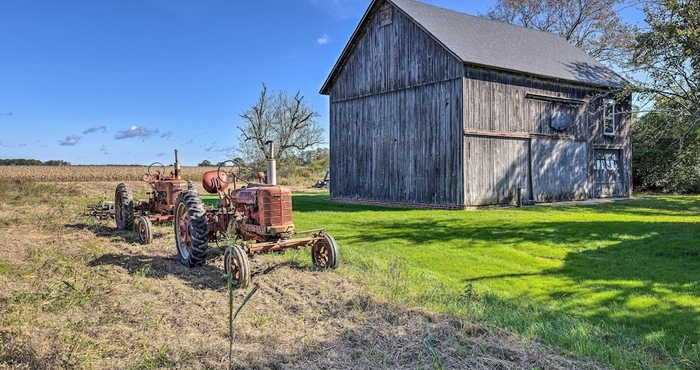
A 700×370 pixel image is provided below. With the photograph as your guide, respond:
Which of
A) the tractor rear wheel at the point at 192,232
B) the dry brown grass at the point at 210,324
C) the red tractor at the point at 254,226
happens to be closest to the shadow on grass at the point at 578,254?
the red tractor at the point at 254,226

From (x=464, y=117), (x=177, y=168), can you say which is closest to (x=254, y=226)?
(x=177, y=168)

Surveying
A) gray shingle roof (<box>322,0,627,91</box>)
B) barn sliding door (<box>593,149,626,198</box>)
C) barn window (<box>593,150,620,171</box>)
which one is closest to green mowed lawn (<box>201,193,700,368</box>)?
gray shingle roof (<box>322,0,627,91</box>)

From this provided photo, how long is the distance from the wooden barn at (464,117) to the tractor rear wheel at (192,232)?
10276 millimetres

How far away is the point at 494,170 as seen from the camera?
655 inches

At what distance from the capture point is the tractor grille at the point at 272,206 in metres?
6.61

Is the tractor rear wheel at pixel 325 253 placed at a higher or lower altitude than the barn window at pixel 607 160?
lower

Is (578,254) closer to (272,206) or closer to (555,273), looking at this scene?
(555,273)

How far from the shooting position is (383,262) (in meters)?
7.54

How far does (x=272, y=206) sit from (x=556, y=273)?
4.35 metres

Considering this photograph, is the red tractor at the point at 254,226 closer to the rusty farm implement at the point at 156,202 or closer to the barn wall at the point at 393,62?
the rusty farm implement at the point at 156,202

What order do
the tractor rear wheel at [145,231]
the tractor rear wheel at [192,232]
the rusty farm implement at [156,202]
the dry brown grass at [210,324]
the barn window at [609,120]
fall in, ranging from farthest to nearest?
the barn window at [609,120] < the rusty farm implement at [156,202] < the tractor rear wheel at [145,231] < the tractor rear wheel at [192,232] < the dry brown grass at [210,324]

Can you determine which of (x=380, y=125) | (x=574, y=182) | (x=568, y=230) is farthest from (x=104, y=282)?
(x=574, y=182)

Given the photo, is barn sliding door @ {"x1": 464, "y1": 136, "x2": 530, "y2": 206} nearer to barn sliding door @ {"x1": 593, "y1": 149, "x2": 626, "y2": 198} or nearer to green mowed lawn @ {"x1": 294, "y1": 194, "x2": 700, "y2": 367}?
green mowed lawn @ {"x1": 294, "y1": 194, "x2": 700, "y2": 367}

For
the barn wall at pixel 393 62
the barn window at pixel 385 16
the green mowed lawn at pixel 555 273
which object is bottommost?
Result: the green mowed lawn at pixel 555 273
